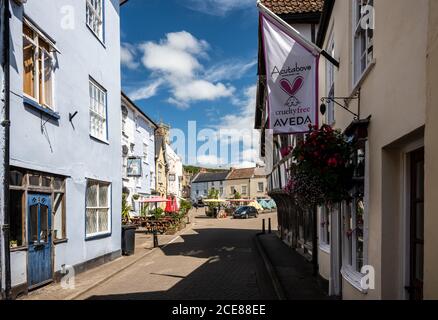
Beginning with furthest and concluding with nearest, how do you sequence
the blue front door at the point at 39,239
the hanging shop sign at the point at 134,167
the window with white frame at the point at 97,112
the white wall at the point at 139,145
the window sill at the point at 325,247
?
1. the white wall at the point at 139,145
2. the hanging shop sign at the point at 134,167
3. the window with white frame at the point at 97,112
4. the window sill at the point at 325,247
5. the blue front door at the point at 39,239

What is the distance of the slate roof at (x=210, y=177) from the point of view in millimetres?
83444

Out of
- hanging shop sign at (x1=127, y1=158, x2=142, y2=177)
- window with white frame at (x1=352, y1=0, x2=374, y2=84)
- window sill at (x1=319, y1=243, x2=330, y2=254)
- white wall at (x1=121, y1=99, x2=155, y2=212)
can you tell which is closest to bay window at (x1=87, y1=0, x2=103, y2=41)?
window with white frame at (x1=352, y1=0, x2=374, y2=84)

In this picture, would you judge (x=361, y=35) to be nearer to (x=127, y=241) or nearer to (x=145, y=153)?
(x=127, y=241)

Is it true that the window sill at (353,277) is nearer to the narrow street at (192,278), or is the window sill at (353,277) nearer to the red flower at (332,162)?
the red flower at (332,162)

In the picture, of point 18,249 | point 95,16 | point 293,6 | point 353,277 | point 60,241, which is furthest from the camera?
point 293,6

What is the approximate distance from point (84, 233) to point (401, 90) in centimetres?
959

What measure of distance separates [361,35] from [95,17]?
927 centimetres

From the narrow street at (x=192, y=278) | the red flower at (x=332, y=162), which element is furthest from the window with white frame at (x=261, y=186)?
the red flower at (x=332, y=162)

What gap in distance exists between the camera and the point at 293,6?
13.0 metres

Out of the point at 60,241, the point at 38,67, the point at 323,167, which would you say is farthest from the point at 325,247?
the point at 38,67

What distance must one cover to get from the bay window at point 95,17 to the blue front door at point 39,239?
5693mm

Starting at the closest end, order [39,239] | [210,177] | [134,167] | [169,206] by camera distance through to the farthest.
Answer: [39,239]
[134,167]
[169,206]
[210,177]
